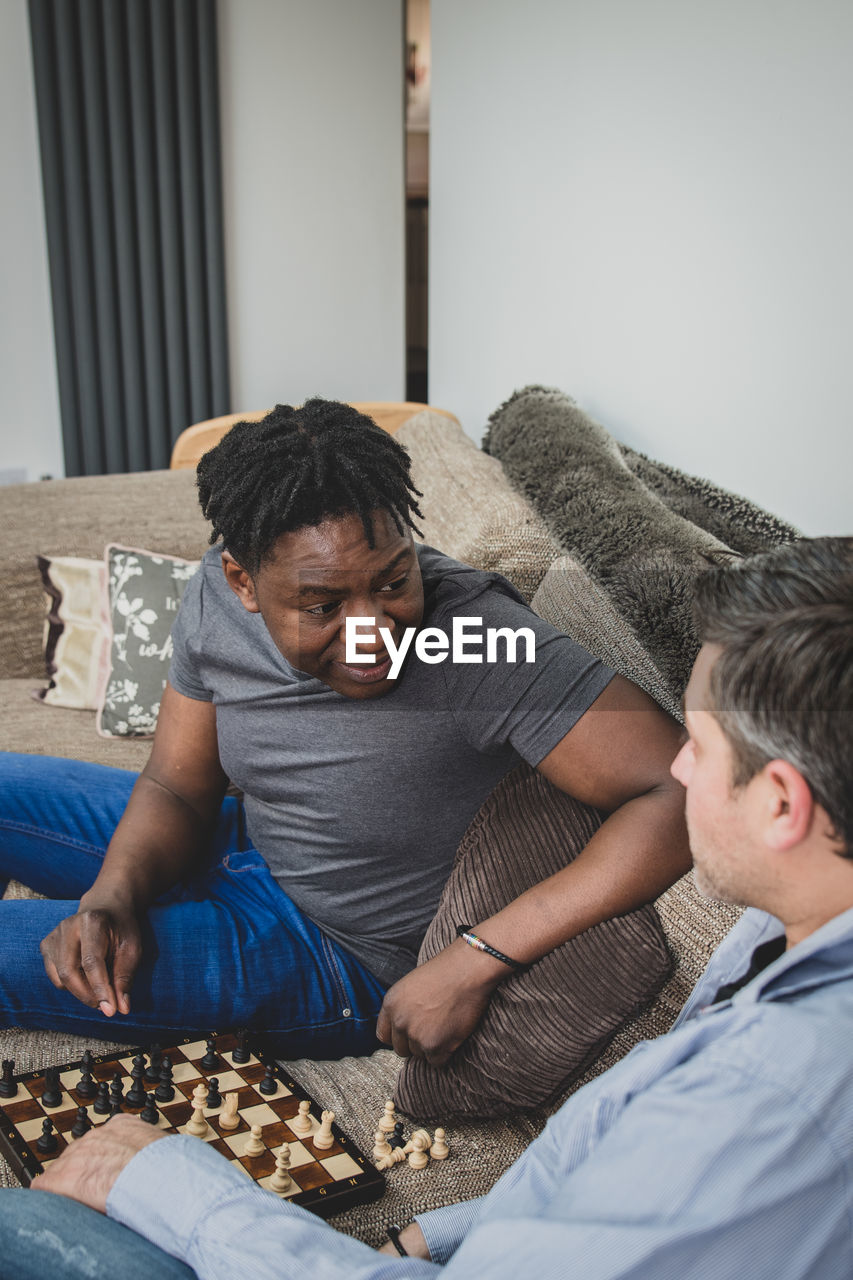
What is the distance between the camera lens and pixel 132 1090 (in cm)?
111

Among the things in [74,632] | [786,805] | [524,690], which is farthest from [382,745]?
[74,632]

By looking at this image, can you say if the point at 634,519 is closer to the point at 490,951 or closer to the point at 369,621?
the point at 369,621

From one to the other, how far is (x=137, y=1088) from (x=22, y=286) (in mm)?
3596

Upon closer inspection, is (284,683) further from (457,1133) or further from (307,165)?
(307,165)

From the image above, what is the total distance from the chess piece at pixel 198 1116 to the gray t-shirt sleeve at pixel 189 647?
50 cm

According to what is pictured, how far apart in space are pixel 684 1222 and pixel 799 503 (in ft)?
3.76

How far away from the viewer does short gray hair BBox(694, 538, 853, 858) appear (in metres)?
0.64

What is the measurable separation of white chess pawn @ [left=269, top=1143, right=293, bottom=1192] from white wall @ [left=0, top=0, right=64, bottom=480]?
12.0 feet

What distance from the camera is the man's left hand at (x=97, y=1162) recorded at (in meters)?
0.85

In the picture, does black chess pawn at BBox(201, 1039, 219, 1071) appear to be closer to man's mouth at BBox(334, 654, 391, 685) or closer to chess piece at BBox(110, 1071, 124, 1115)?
chess piece at BBox(110, 1071, 124, 1115)

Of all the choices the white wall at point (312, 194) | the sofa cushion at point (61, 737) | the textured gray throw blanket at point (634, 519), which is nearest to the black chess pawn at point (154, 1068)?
the textured gray throw blanket at point (634, 519)

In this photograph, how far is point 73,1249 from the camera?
79cm

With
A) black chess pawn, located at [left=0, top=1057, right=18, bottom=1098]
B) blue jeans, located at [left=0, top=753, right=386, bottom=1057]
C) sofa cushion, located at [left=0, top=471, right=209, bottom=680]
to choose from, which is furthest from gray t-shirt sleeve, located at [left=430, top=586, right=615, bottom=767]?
sofa cushion, located at [left=0, top=471, right=209, bottom=680]

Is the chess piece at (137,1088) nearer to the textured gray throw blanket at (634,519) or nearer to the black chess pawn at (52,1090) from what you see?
the black chess pawn at (52,1090)
